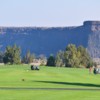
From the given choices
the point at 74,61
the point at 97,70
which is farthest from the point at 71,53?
the point at 97,70

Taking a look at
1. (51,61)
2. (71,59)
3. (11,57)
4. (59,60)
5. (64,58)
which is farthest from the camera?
(59,60)

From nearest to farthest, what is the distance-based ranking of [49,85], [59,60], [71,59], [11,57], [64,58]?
[49,85]
[71,59]
[64,58]
[11,57]
[59,60]

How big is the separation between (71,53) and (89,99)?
5764 inches

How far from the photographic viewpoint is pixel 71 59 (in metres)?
→ 173

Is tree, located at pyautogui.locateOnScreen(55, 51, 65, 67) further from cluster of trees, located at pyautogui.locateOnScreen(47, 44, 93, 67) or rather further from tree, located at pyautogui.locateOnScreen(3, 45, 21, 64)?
tree, located at pyautogui.locateOnScreen(3, 45, 21, 64)

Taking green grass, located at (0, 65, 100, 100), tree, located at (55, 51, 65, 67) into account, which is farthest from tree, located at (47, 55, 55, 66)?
green grass, located at (0, 65, 100, 100)

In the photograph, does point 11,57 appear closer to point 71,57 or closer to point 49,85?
point 71,57

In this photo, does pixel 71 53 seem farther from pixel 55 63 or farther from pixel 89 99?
pixel 89 99

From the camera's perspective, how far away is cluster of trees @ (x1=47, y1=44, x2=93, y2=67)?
566ft

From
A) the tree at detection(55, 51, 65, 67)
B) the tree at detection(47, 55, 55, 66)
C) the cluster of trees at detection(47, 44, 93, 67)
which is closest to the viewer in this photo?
the cluster of trees at detection(47, 44, 93, 67)

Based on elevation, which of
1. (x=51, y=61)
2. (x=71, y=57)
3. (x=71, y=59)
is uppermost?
(x=71, y=57)

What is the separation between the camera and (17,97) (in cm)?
3062

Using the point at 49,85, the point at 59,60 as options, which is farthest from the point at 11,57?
the point at 49,85

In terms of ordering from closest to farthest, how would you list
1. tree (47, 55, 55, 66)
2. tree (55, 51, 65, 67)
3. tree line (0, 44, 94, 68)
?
1. tree (47, 55, 55, 66)
2. tree line (0, 44, 94, 68)
3. tree (55, 51, 65, 67)
